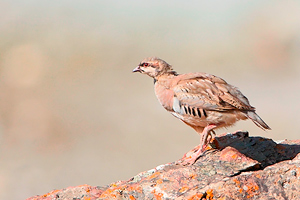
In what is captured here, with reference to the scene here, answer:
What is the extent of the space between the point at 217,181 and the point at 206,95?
10.9 feet

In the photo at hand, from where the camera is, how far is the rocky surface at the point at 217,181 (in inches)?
285

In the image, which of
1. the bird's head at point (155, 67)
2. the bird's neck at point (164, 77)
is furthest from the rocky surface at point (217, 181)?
the bird's head at point (155, 67)

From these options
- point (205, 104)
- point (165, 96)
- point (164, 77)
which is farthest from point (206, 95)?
point (164, 77)

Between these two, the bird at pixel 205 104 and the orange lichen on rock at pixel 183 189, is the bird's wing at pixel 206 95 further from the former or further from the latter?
the orange lichen on rock at pixel 183 189

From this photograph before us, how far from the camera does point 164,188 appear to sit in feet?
25.5

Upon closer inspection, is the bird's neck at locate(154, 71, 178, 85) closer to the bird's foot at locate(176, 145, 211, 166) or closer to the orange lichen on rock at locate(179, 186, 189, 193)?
the bird's foot at locate(176, 145, 211, 166)

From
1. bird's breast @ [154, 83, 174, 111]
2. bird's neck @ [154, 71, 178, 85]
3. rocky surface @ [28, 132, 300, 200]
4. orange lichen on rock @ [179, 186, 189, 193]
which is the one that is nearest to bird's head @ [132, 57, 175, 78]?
bird's neck @ [154, 71, 178, 85]

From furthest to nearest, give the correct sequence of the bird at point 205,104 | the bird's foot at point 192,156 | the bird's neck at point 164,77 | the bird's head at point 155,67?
the bird's head at point 155,67 → the bird's neck at point 164,77 → the bird at point 205,104 → the bird's foot at point 192,156

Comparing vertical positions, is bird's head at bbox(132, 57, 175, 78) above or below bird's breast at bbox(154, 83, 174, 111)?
above

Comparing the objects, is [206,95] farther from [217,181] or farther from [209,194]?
[209,194]

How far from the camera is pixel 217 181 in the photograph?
300 inches

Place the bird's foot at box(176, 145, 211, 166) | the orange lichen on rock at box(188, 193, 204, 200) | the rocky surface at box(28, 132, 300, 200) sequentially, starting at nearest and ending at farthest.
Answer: the orange lichen on rock at box(188, 193, 204, 200) → the rocky surface at box(28, 132, 300, 200) → the bird's foot at box(176, 145, 211, 166)

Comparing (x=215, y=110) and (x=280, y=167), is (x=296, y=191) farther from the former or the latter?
(x=215, y=110)

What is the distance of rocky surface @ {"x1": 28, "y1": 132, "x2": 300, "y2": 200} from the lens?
285 inches
